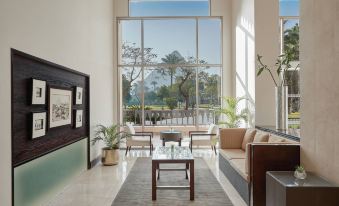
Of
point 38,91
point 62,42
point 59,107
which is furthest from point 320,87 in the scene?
point 62,42

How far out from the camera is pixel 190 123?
369 inches

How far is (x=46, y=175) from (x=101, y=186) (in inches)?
42.2

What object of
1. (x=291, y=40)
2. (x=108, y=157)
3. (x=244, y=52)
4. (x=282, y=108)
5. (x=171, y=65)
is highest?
(x=291, y=40)

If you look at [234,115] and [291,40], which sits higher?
[291,40]

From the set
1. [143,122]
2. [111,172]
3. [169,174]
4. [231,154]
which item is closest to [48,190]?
[111,172]

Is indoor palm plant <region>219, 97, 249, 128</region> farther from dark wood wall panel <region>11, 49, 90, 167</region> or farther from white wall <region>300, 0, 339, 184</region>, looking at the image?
dark wood wall panel <region>11, 49, 90, 167</region>

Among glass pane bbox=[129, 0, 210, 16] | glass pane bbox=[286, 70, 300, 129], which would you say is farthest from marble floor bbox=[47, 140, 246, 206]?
glass pane bbox=[129, 0, 210, 16]

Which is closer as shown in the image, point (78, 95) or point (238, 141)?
point (78, 95)

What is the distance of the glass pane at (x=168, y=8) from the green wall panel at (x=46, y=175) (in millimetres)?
4831

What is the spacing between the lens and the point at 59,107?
4.73 metres

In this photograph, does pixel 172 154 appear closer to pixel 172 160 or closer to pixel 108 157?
pixel 172 160

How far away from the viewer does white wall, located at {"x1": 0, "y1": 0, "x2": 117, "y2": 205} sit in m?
3.21

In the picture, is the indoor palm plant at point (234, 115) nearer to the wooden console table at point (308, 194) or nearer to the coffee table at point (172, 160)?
the coffee table at point (172, 160)

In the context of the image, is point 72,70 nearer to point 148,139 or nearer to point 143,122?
point 148,139
